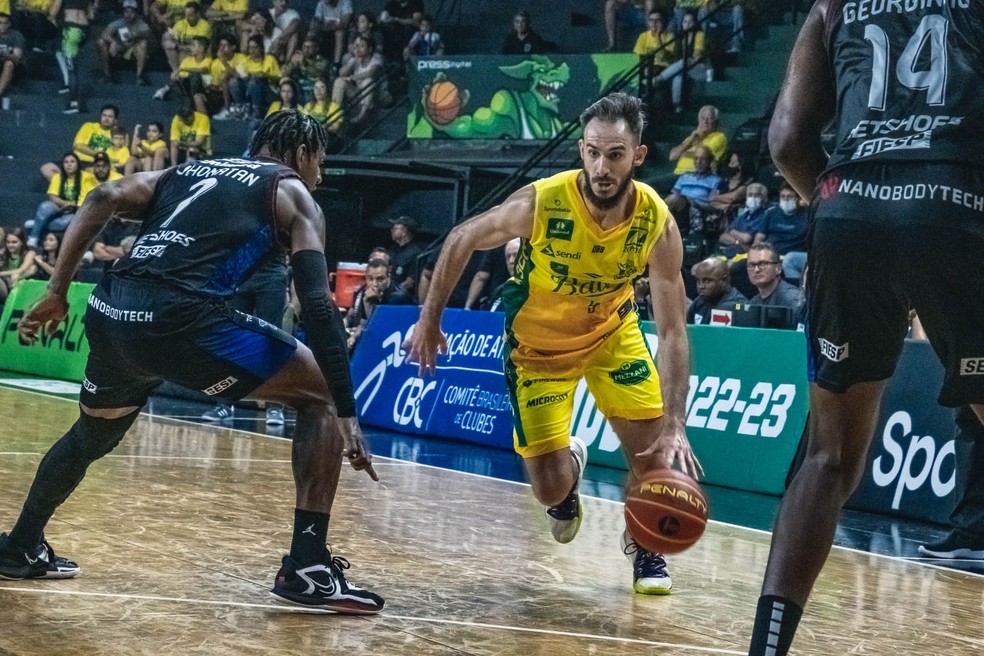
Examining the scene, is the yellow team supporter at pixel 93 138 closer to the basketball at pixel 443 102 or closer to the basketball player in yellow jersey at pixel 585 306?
the basketball at pixel 443 102

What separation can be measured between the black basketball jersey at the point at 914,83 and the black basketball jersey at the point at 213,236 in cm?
237

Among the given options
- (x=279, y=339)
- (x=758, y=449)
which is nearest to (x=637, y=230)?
(x=279, y=339)

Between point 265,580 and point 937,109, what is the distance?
3273 mm

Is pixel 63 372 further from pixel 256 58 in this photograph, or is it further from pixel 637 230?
pixel 637 230

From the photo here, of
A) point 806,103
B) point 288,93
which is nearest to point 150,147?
point 288,93

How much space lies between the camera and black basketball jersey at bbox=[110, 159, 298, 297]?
4.86m

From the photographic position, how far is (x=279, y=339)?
192 inches

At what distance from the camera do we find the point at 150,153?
65.4 feet

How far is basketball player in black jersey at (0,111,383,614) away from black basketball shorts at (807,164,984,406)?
2008 mm

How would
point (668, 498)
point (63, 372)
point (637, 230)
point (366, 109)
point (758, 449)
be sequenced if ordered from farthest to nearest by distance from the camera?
point (366, 109) < point (63, 372) < point (758, 449) < point (637, 230) < point (668, 498)

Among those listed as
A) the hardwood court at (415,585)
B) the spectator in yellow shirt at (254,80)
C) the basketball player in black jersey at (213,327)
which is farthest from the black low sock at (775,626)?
the spectator in yellow shirt at (254,80)

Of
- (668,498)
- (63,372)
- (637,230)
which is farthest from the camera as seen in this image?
(63,372)

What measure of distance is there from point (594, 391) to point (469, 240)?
0.91m

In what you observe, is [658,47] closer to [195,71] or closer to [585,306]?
[195,71]
